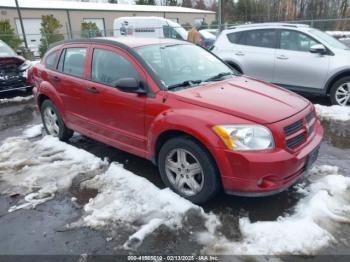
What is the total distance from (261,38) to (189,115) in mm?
5299

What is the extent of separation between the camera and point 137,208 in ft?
11.8

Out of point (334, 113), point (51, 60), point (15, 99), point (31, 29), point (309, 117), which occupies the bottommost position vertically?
point (15, 99)

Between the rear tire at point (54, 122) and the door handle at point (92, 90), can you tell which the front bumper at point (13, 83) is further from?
the door handle at point (92, 90)

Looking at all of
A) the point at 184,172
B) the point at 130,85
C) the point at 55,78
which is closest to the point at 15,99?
the point at 55,78

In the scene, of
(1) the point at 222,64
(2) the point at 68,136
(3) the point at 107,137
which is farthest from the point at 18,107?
(1) the point at 222,64

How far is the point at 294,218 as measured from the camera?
337 cm

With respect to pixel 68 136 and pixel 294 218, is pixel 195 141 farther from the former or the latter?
pixel 68 136

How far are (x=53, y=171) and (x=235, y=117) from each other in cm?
265

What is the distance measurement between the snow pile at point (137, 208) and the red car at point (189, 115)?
205 millimetres

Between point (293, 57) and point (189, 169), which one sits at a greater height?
point (293, 57)

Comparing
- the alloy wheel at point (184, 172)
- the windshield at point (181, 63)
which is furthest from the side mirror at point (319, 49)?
the alloy wheel at point (184, 172)

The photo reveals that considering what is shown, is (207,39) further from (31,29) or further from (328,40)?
(31,29)

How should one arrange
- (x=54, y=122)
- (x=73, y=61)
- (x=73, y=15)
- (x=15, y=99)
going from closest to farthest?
(x=73, y=61), (x=54, y=122), (x=15, y=99), (x=73, y=15)

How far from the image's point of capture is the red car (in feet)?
10.7
